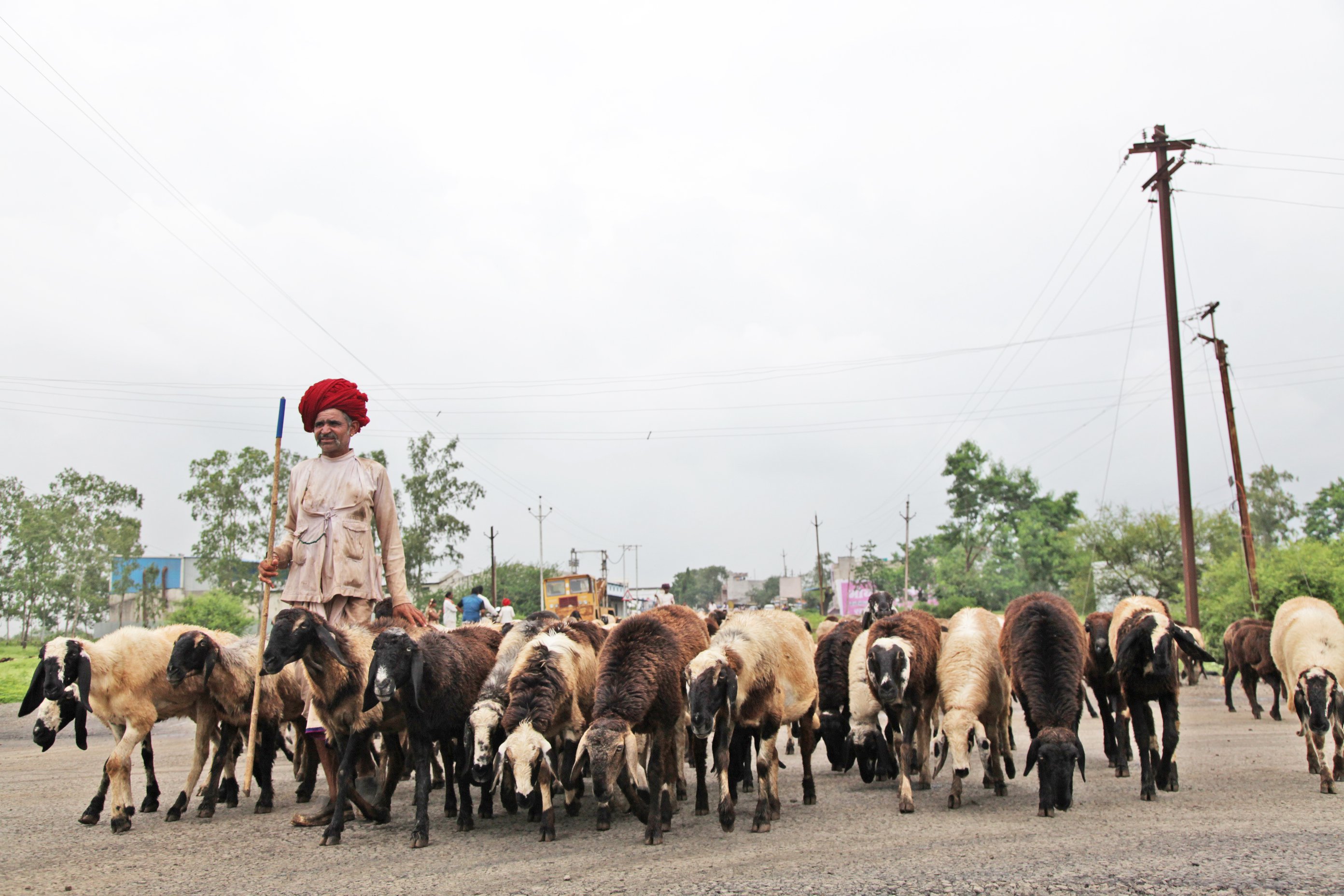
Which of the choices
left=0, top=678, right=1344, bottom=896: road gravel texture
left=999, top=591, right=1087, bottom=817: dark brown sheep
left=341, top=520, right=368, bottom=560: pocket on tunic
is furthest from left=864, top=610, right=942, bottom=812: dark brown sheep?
left=341, top=520, right=368, bottom=560: pocket on tunic

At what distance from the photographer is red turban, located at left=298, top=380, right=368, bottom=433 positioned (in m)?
7.87

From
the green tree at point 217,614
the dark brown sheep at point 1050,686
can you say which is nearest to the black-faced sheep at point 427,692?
the dark brown sheep at point 1050,686

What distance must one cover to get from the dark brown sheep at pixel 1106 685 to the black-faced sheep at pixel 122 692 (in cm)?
977

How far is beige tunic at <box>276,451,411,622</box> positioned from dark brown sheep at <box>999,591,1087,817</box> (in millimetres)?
5829

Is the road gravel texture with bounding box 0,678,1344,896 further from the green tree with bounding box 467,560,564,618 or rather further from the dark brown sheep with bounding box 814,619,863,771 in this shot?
the green tree with bounding box 467,560,564,618

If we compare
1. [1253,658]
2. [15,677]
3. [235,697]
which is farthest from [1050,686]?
[15,677]

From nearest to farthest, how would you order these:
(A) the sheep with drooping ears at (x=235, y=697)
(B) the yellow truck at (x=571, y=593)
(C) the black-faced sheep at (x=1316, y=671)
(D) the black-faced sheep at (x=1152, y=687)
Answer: (A) the sheep with drooping ears at (x=235, y=697), (D) the black-faced sheep at (x=1152, y=687), (C) the black-faced sheep at (x=1316, y=671), (B) the yellow truck at (x=571, y=593)

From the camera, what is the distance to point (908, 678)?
27.3 ft

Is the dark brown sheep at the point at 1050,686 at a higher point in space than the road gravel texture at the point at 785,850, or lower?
higher

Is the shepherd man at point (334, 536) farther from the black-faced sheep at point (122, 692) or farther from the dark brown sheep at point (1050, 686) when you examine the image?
the dark brown sheep at point (1050, 686)

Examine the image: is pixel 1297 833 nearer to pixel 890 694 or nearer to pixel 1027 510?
pixel 890 694

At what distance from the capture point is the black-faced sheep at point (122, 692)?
769cm

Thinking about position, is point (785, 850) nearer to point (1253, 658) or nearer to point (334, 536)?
point (334, 536)

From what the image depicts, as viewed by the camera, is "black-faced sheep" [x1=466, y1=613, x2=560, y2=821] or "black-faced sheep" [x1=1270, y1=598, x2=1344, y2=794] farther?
"black-faced sheep" [x1=1270, y1=598, x2=1344, y2=794]
